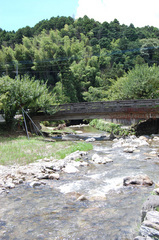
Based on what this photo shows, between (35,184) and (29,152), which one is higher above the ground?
(29,152)

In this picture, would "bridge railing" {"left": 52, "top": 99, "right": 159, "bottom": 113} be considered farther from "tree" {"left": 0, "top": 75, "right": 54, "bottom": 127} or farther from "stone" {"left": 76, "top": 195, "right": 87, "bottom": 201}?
"stone" {"left": 76, "top": 195, "right": 87, "bottom": 201}

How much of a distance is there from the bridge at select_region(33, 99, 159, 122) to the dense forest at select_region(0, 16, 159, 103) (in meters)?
5.58

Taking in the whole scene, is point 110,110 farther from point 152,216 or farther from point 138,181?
point 152,216

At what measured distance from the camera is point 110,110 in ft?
82.8

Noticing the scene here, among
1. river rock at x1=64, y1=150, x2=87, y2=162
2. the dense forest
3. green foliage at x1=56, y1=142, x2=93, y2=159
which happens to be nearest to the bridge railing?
the dense forest

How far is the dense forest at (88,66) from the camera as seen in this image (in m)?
33.3

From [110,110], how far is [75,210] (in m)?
19.1

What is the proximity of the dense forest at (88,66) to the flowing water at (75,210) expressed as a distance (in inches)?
736

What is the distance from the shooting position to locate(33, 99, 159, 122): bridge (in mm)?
24375

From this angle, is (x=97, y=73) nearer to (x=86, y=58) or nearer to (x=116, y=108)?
(x=86, y=58)

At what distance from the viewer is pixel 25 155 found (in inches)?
549

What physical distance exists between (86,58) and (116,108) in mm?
55020

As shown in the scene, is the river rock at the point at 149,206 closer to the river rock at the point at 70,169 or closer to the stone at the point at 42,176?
the stone at the point at 42,176

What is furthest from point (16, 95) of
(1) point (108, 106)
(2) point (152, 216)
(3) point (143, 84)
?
(2) point (152, 216)
